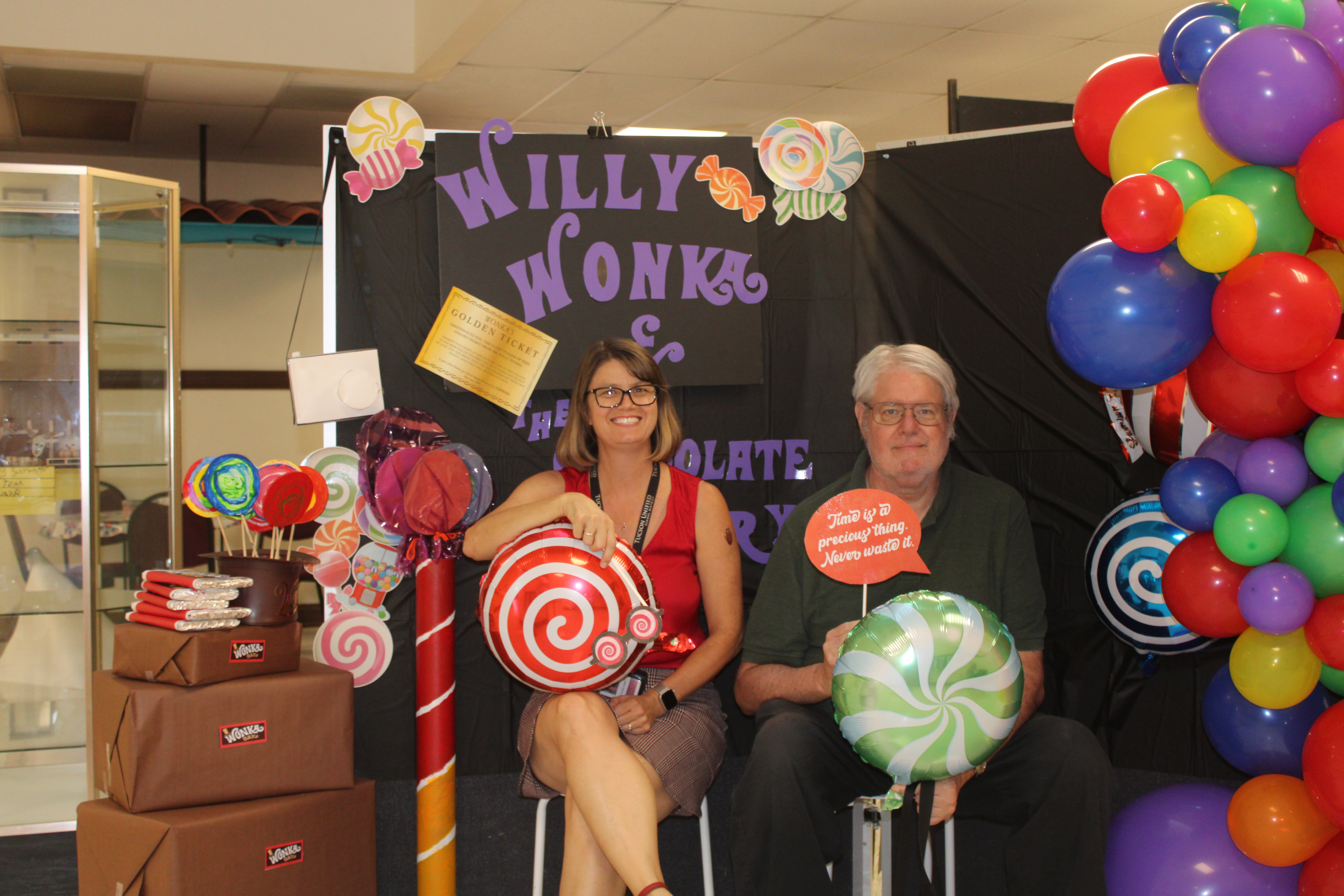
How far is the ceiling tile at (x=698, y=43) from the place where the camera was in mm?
4332

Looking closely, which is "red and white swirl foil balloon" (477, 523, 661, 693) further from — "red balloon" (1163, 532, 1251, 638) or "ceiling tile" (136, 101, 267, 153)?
"ceiling tile" (136, 101, 267, 153)

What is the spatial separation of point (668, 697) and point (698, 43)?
11.1ft

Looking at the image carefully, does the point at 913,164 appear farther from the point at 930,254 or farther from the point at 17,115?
the point at 17,115

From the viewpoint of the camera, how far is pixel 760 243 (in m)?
2.59

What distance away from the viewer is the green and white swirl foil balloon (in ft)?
5.04

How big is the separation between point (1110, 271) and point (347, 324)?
1.67 metres

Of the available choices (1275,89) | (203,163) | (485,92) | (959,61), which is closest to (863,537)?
(1275,89)

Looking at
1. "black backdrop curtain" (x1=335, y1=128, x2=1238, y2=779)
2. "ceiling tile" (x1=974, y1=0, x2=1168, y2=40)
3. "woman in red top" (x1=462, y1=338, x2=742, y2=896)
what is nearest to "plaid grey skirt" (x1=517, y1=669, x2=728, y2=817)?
"woman in red top" (x1=462, y1=338, x2=742, y2=896)

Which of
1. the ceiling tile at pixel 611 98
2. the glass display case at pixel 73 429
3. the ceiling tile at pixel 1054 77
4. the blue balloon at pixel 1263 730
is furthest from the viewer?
the ceiling tile at pixel 611 98

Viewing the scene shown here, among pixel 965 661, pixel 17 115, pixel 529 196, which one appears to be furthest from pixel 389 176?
pixel 17 115

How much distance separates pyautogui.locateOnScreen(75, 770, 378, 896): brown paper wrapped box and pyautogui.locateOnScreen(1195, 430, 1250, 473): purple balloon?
1.76 m

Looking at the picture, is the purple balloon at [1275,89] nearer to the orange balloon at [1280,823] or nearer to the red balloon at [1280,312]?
the red balloon at [1280,312]

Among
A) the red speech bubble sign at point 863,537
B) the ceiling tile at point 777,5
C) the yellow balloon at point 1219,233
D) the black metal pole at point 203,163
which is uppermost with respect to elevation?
the ceiling tile at point 777,5

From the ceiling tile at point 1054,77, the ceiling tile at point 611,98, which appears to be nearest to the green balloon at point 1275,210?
the ceiling tile at point 1054,77
